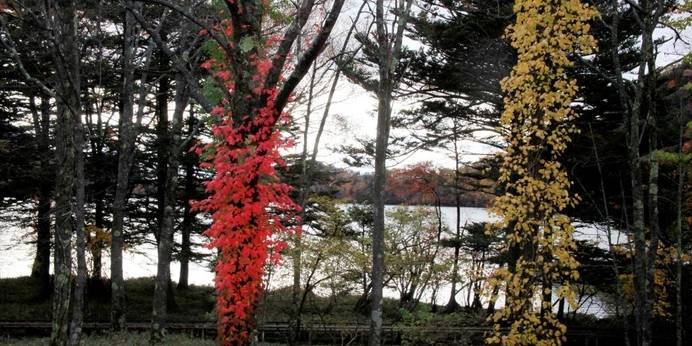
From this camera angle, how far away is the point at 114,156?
2053 centimetres

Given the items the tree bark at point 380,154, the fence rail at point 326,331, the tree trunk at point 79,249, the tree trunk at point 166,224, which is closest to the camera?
the tree trunk at point 79,249

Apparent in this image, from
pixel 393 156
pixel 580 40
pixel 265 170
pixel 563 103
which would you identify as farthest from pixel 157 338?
pixel 580 40

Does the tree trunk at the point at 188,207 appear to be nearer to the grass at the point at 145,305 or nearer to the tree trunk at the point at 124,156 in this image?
the grass at the point at 145,305

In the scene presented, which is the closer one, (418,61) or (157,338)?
(157,338)

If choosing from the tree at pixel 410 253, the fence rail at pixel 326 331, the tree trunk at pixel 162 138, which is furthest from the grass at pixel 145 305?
the tree trunk at pixel 162 138

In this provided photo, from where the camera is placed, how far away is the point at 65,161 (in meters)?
8.43

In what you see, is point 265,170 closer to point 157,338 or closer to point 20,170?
point 157,338

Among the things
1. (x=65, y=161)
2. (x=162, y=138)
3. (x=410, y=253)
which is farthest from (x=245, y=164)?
(x=162, y=138)

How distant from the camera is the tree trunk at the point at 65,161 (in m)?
8.27

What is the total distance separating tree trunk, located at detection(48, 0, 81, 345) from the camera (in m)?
8.27

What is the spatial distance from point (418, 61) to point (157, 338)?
1118 centimetres

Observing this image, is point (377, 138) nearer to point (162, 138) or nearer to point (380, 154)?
point (380, 154)

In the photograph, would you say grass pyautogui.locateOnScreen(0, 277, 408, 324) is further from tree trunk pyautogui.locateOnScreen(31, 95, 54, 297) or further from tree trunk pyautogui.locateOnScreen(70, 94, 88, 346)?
tree trunk pyautogui.locateOnScreen(70, 94, 88, 346)

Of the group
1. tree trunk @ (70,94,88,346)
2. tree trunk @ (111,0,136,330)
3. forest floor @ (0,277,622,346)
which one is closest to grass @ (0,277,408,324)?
forest floor @ (0,277,622,346)
